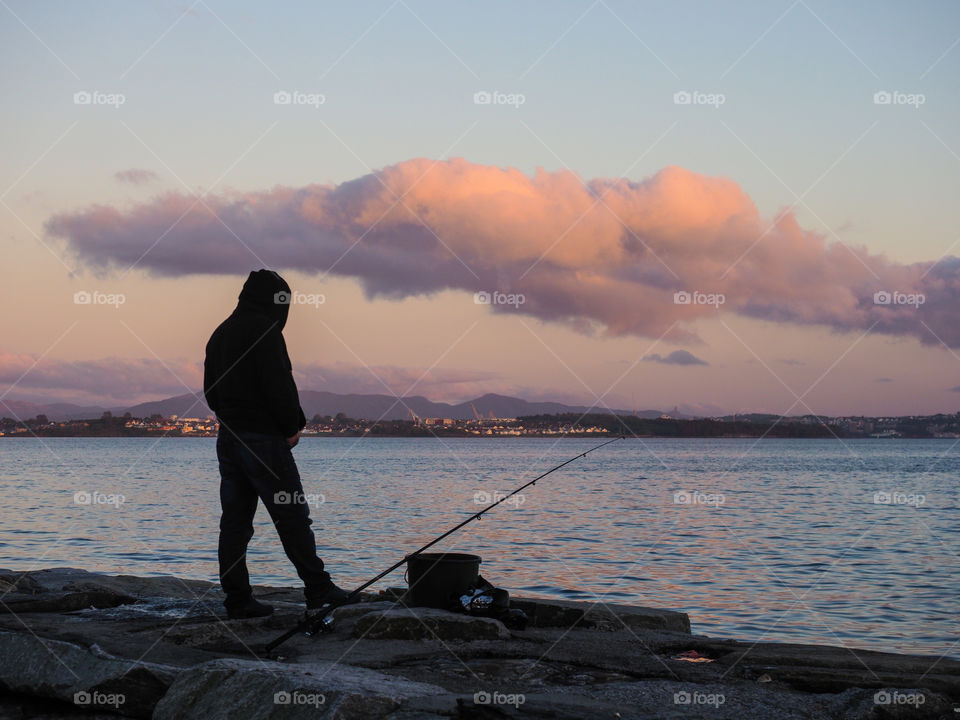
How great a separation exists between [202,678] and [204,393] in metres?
2.39

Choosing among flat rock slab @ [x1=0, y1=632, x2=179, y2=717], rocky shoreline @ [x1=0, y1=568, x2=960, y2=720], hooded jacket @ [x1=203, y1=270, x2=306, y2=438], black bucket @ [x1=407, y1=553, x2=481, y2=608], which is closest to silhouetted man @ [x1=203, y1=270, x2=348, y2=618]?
hooded jacket @ [x1=203, y1=270, x2=306, y2=438]

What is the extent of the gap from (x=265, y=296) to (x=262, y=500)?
4.23ft

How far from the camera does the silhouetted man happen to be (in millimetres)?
5594

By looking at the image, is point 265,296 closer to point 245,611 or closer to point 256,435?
point 256,435

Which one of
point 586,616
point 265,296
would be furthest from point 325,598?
point 586,616

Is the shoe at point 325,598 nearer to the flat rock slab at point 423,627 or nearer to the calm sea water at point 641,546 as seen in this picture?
the flat rock slab at point 423,627

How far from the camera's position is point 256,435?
5.66m

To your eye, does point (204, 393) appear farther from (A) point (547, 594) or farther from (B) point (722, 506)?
(B) point (722, 506)

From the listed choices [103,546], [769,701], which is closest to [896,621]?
[769,701]

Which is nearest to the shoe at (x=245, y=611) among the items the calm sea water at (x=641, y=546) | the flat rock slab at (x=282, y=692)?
the flat rock slab at (x=282, y=692)

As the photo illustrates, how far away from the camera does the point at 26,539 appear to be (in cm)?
2011

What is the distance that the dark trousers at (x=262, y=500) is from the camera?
557cm

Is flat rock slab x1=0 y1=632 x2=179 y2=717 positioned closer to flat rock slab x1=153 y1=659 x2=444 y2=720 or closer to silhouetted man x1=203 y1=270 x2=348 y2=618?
flat rock slab x1=153 y1=659 x2=444 y2=720

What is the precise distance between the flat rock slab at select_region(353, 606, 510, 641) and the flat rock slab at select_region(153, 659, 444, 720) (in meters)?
1.30
